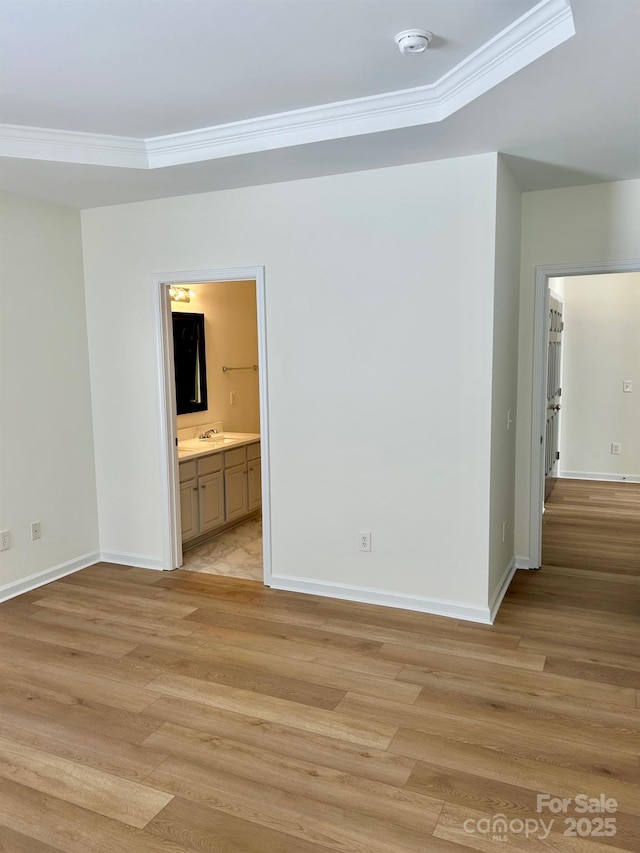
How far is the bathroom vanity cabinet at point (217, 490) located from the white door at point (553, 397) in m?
2.71

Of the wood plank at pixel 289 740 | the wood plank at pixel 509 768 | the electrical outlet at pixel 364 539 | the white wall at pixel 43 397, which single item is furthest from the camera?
the white wall at pixel 43 397

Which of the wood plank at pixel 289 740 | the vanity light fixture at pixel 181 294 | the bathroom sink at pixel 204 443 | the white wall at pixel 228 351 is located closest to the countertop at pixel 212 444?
the bathroom sink at pixel 204 443

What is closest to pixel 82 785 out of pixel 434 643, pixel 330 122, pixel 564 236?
pixel 434 643

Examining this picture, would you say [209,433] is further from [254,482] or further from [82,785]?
[82,785]

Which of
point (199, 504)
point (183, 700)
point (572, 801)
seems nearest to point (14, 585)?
point (199, 504)

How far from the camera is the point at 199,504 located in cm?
491

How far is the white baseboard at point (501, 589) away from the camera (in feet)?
11.8

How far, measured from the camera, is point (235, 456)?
5375 mm

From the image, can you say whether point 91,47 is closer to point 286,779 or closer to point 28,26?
point 28,26

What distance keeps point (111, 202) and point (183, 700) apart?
10.3 ft

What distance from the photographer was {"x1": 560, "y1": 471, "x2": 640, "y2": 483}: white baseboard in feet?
22.5

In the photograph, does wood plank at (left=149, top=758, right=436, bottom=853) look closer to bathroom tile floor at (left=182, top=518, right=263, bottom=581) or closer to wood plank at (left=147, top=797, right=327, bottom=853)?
A: wood plank at (left=147, top=797, right=327, bottom=853)

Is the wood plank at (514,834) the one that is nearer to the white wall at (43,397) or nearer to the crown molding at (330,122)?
the crown molding at (330,122)

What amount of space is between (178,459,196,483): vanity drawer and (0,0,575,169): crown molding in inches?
83.5
